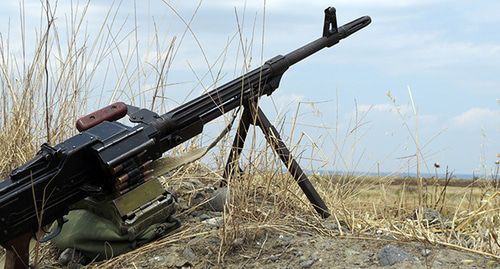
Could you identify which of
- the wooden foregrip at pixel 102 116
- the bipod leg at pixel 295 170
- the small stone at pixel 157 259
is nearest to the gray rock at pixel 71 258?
the small stone at pixel 157 259

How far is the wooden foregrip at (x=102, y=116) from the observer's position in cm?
345

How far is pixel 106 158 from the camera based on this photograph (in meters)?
3.26

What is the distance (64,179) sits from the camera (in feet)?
10.6

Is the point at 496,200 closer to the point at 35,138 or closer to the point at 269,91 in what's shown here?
the point at 269,91

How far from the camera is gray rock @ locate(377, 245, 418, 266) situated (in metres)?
3.15

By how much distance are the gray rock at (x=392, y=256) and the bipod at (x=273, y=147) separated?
2.51 feet

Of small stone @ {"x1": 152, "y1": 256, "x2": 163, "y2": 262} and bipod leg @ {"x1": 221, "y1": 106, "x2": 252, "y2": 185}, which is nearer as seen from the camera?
small stone @ {"x1": 152, "y1": 256, "x2": 163, "y2": 262}

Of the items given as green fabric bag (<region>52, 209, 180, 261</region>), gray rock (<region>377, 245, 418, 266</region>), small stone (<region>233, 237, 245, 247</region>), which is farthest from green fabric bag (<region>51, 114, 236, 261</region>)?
gray rock (<region>377, 245, 418, 266</region>)

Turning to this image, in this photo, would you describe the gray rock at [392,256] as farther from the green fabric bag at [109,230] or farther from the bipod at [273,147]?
the green fabric bag at [109,230]

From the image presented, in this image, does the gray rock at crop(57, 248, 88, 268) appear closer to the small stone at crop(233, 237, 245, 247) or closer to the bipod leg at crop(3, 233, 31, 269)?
the bipod leg at crop(3, 233, 31, 269)

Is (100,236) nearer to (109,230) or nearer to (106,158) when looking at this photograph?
(109,230)

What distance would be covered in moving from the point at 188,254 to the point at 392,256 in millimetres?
973

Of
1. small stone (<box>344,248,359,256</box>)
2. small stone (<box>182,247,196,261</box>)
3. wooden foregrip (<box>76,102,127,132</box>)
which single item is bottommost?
small stone (<box>182,247,196,261</box>)

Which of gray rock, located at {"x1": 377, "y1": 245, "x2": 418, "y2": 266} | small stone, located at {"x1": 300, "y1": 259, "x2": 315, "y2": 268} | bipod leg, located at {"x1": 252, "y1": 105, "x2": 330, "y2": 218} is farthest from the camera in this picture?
bipod leg, located at {"x1": 252, "y1": 105, "x2": 330, "y2": 218}
